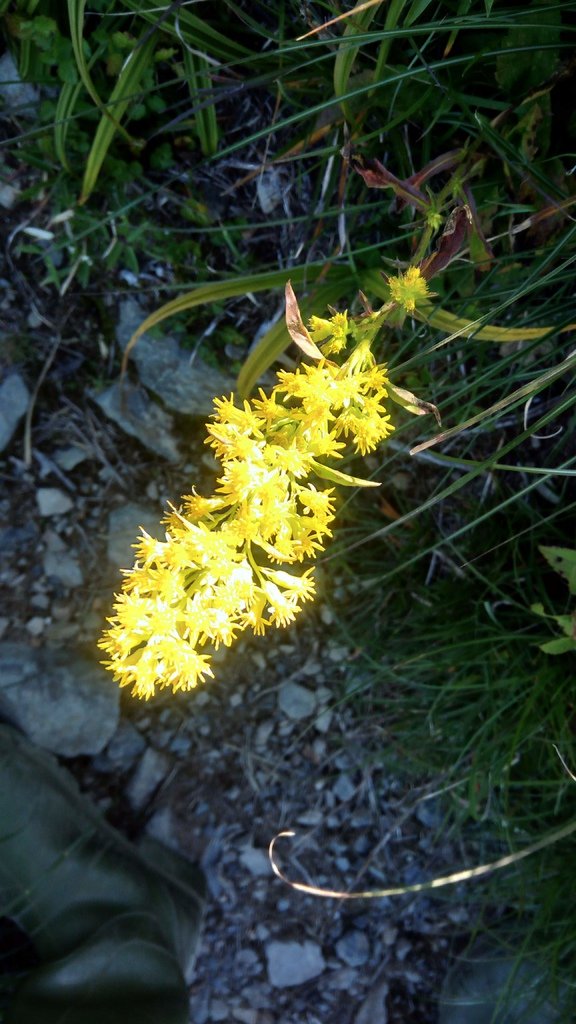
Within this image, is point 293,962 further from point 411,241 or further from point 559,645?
point 411,241

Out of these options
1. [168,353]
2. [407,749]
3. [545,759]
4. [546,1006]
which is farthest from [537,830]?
[168,353]

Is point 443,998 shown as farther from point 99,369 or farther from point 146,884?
point 99,369

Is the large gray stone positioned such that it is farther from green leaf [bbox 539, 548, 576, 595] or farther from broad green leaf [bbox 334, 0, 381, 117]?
broad green leaf [bbox 334, 0, 381, 117]

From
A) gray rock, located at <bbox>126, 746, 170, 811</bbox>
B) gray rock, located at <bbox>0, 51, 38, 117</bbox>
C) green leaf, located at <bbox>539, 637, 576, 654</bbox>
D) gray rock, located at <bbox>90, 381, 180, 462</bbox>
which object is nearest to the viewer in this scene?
green leaf, located at <bbox>539, 637, 576, 654</bbox>

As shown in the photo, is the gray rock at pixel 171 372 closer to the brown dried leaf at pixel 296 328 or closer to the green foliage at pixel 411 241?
the green foliage at pixel 411 241

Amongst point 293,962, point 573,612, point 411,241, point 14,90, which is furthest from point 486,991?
point 14,90

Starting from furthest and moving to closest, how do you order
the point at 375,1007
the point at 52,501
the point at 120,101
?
1. the point at 375,1007
2. the point at 52,501
3. the point at 120,101

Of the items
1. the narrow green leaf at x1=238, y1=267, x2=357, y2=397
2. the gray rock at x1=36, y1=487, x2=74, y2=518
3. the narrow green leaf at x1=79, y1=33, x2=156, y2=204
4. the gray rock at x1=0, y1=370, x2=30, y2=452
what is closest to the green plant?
the narrow green leaf at x1=238, y1=267, x2=357, y2=397
